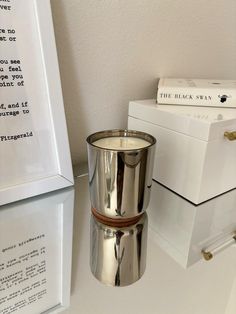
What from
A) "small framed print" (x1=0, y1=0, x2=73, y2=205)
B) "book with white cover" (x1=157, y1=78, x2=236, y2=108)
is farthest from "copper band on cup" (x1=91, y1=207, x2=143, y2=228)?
"book with white cover" (x1=157, y1=78, x2=236, y2=108)

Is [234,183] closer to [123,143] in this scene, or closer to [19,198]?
[123,143]

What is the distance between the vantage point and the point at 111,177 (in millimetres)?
402

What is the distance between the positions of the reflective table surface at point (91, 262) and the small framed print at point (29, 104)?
0.05m

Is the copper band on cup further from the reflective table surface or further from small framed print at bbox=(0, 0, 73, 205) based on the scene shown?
small framed print at bbox=(0, 0, 73, 205)

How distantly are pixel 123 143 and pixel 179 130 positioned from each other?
107mm

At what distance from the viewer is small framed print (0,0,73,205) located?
1.39ft

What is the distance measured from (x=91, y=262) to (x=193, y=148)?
25 cm

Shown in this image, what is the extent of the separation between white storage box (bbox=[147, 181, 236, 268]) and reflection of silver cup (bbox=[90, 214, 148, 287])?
0.04 metres

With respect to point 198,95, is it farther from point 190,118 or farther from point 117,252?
point 117,252

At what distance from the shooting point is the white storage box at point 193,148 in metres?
0.45

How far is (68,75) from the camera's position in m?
0.53

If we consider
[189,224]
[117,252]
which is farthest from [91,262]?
[189,224]

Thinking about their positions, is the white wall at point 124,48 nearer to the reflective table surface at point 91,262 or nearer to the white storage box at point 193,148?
the white storage box at point 193,148

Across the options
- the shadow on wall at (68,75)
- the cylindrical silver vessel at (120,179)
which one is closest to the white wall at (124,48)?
the shadow on wall at (68,75)
